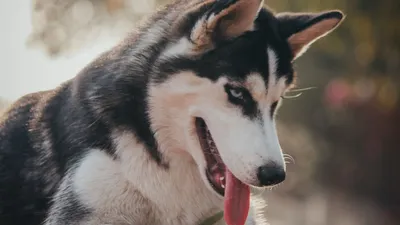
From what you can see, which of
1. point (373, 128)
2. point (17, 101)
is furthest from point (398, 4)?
point (17, 101)

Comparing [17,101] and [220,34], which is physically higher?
[220,34]

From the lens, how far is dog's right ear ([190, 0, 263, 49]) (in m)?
3.41

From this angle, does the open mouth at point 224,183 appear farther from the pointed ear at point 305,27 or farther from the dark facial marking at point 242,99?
the pointed ear at point 305,27

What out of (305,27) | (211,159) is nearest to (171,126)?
(211,159)

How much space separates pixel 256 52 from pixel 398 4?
9686 mm

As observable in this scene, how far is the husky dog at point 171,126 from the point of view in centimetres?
341

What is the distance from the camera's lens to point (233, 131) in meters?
3.38

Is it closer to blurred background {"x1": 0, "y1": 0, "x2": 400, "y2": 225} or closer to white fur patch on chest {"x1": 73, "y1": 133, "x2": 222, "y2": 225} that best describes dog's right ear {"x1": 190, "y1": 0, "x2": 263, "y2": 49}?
white fur patch on chest {"x1": 73, "y1": 133, "x2": 222, "y2": 225}

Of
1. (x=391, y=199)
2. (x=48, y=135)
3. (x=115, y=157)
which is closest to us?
(x=115, y=157)

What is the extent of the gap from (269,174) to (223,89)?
15.6 inches

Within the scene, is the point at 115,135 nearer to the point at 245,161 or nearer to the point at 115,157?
the point at 115,157

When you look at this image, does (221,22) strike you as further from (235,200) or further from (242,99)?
(235,200)

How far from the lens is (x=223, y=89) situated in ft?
11.2

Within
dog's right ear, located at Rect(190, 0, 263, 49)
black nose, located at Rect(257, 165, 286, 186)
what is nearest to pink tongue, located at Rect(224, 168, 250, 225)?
black nose, located at Rect(257, 165, 286, 186)
